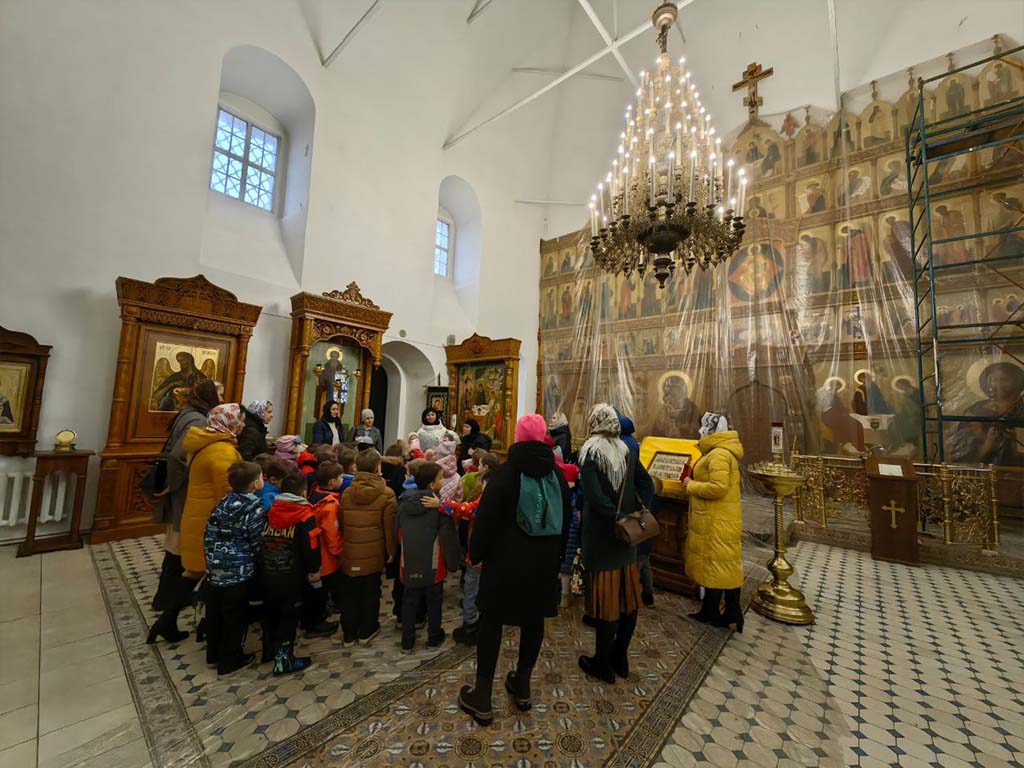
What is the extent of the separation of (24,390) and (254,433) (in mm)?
4152

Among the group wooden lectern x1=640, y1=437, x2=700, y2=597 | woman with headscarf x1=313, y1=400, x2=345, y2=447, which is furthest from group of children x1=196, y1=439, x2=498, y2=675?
woman with headscarf x1=313, y1=400, x2=345, y2=447

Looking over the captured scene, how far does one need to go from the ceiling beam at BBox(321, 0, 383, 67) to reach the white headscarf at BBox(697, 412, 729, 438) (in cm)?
964

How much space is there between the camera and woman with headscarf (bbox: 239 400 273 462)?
11.0 feet

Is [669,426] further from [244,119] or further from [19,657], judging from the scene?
[244,119]

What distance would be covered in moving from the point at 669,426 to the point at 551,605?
8.39m

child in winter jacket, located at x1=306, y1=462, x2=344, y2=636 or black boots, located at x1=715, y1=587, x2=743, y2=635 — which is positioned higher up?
child in winter jacket, located at x1=306, y1=462, x2=344, y2=636

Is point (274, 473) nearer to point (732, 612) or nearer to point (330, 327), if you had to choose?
point (732, 612)

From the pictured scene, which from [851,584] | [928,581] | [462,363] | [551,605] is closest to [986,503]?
[928,581]

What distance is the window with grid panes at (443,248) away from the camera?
1222cm

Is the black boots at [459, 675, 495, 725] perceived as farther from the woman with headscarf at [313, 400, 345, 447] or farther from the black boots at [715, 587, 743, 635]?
the woman with headscarf at [313, 400, 345, 447]

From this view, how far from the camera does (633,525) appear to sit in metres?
2.35

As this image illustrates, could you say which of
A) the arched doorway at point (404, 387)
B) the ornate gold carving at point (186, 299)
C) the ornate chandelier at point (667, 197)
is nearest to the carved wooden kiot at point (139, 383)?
the ornate gold carving at point (186, 299)

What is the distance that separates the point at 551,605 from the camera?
2.17 metres

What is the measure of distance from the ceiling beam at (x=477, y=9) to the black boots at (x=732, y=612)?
1262 centimetres
